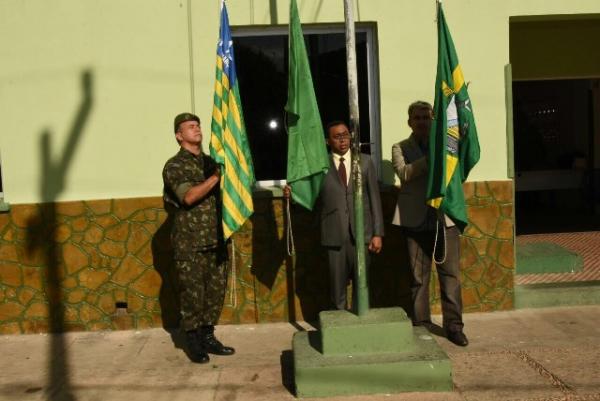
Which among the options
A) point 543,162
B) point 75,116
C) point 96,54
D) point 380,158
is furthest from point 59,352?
point 543,162

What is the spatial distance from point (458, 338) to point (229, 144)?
234cm

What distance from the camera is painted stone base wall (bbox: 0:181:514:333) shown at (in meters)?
5.93

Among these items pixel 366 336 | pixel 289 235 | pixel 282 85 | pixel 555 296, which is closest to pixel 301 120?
pixel 289 235

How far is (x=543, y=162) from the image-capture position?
1319cm

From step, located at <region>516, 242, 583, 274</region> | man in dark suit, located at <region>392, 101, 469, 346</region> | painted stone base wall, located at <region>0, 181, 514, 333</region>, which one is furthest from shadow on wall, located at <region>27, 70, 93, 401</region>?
step, located at <region>516, 242, 583, 274</region>

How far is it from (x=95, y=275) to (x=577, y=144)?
9.83 metres

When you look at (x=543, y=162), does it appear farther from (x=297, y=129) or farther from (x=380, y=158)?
(x=297, y=129)

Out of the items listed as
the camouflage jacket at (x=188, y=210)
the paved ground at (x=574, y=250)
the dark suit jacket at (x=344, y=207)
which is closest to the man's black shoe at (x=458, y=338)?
the dark suit jacket at (x=344, y=207)

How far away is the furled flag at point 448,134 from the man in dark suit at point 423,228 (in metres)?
0.27

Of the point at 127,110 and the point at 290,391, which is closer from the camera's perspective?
the point at 290,391

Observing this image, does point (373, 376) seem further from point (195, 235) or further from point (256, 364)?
point (195, 235)

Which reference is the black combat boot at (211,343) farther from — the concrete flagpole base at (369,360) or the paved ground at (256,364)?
the concrete flagpole base at (369,360)

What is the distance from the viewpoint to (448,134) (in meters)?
4.98

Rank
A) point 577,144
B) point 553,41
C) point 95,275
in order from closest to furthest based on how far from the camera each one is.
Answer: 1. point 95,275
2. point 553,41
3. point 577,144
